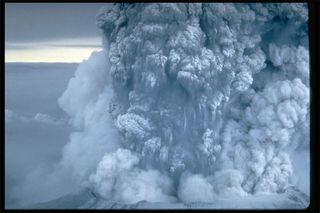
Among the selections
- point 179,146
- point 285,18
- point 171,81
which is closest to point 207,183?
point 179,146

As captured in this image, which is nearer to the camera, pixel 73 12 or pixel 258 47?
pixel 73 12

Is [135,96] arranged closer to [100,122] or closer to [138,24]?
[100,122]

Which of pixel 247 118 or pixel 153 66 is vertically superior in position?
pixel 153 66

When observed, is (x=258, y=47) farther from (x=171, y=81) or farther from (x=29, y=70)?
(x=29, y=70)

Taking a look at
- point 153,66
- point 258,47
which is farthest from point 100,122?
point 258,47
